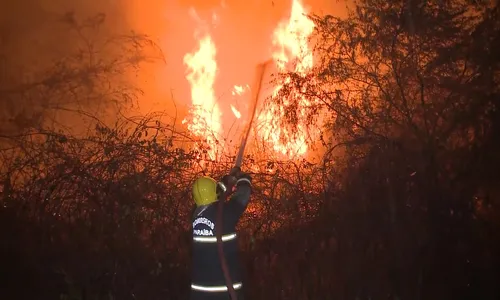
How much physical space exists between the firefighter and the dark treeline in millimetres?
1956

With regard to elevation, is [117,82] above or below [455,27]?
above

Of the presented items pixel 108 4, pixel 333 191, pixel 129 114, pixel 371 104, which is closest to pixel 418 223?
pixel 333 191

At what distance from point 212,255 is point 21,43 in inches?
398

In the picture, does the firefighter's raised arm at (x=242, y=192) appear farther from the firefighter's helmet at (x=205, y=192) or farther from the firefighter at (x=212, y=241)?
the firefighter's helmet at (x=205, y=192)

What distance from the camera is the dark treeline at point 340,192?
696 cm

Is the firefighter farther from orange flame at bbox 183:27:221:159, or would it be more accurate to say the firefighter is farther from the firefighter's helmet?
orange flame at bbox 183:27:221:159

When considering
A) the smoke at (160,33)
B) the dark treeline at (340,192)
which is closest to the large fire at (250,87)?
the smoke at (160,33)

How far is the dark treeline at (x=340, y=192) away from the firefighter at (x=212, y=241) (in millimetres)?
1956

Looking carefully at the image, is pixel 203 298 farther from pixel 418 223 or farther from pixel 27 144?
pixel 27 144

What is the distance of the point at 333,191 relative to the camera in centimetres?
756

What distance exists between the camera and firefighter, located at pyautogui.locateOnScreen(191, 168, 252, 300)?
4.96 meters

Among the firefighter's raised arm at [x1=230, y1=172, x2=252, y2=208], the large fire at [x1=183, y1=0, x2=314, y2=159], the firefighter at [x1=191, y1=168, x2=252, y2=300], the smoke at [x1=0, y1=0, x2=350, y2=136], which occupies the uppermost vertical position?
the smoke at [x1=0, y1=0, x2=350, y2=136]

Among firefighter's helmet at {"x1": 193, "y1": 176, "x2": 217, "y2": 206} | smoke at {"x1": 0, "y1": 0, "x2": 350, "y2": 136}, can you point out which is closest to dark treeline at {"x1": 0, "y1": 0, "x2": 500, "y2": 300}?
firefighter's helmet at {"x1": 193, "y1": 176, "x2": 217, "y2": 206}

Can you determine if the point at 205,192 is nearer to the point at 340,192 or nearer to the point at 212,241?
the point at 212,241
